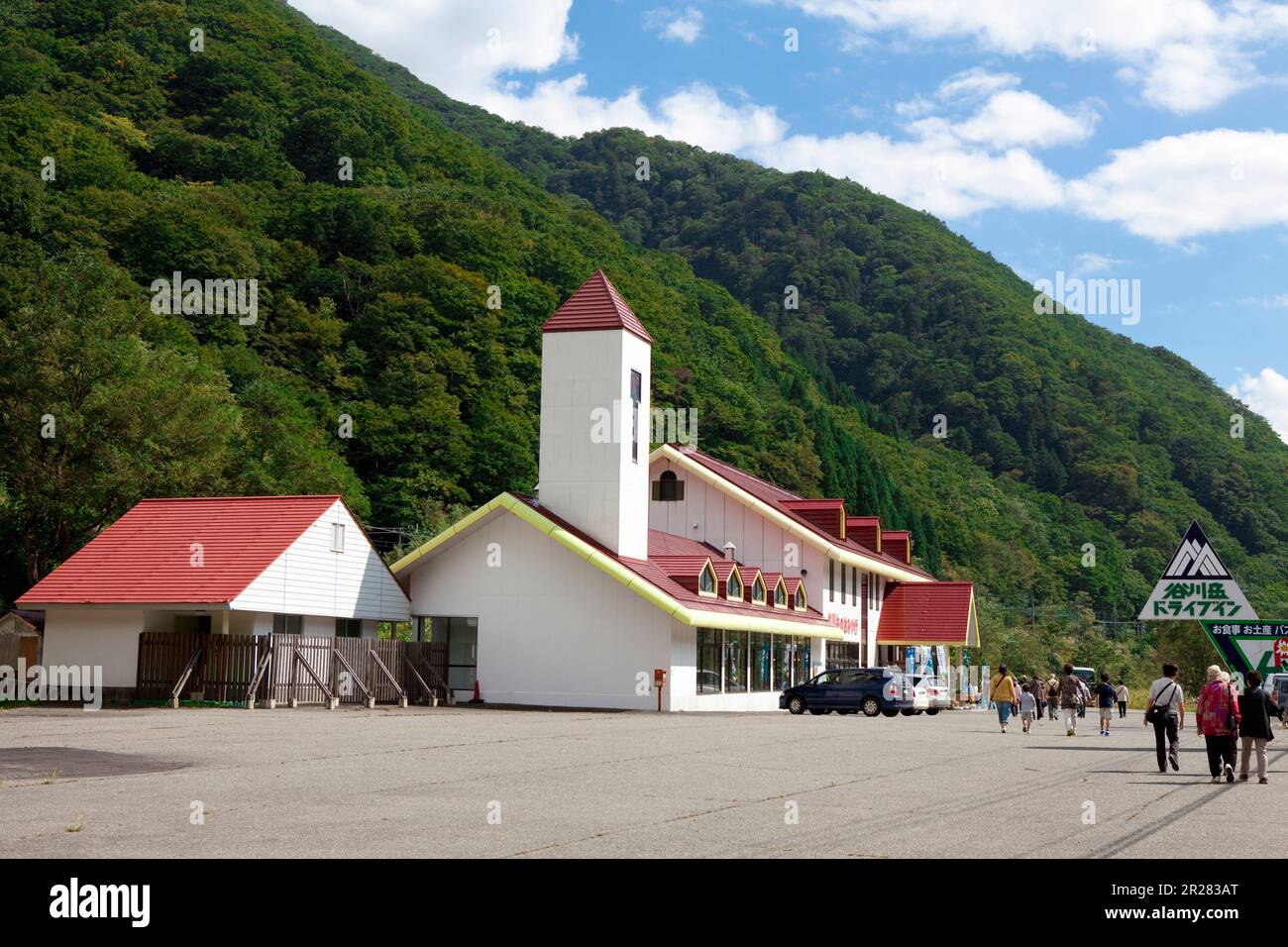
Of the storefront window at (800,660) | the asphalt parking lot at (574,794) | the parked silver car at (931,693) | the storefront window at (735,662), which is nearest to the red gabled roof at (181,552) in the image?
the asphalt parking lot at (574,794)

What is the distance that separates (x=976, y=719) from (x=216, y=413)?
27721mm

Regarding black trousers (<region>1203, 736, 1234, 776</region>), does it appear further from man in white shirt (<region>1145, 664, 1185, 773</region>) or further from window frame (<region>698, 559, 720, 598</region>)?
window frame (<region>698, 559, 720, 598</region>)

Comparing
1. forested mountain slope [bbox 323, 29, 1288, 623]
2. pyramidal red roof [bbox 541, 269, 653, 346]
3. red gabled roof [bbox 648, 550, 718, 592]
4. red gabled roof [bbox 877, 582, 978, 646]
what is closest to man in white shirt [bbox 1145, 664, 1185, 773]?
red gabled roof [bbox 648, 550, 718, 592]

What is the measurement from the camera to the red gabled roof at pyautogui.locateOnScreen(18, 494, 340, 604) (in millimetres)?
32750

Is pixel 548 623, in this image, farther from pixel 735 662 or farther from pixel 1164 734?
pixel 1164 734

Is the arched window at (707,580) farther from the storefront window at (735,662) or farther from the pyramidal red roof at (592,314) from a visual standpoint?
the pyramidal red roof at (592,314)

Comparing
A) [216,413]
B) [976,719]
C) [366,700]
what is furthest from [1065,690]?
[216,413]

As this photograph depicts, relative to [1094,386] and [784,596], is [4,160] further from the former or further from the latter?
[1094,386]

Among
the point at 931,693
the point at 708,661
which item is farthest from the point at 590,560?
the point at 931,693

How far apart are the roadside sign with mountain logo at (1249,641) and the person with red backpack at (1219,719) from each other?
558 cm

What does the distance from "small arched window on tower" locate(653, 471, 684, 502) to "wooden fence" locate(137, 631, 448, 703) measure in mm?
19946

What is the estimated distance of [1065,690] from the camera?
36.7 meters

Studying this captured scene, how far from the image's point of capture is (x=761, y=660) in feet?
150

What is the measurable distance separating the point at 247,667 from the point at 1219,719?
21606 mm
